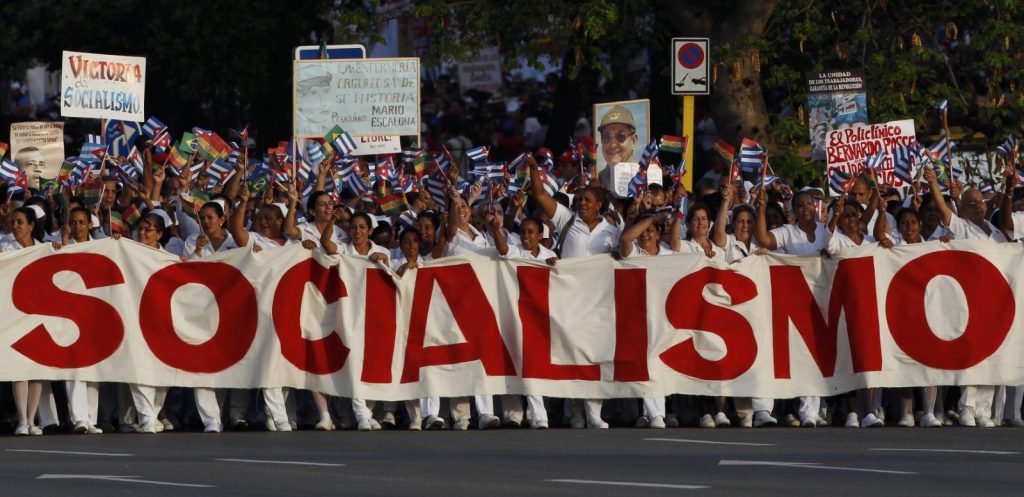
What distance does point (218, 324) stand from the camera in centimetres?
Result: 1537

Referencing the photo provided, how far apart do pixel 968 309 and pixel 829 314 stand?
Answer: 3.14 ft

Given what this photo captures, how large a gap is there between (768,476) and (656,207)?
18.5ft

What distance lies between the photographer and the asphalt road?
11328 millimetres

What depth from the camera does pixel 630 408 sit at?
1566 centimetres

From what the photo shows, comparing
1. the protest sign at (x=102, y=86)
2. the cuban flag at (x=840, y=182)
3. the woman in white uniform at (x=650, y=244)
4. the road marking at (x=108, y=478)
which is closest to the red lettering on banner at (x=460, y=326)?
the woman in white uniform at (x=650, y=244)

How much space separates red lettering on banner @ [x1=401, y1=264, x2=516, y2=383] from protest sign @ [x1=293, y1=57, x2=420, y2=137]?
464 centimetres

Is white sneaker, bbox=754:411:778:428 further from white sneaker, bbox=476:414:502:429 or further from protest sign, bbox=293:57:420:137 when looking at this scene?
protest sign, bbox=293:57:420:137

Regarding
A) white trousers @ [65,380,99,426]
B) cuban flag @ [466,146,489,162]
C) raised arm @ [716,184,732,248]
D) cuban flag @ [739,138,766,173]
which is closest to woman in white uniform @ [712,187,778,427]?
raised arm @ [716,184,732,248]

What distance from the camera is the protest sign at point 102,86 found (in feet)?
66.1

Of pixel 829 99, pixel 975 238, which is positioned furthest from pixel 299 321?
pixel 829 99

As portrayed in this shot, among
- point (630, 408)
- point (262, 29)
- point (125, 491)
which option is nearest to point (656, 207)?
point (630, 408)

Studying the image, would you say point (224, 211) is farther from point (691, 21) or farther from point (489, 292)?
point (691, 21)

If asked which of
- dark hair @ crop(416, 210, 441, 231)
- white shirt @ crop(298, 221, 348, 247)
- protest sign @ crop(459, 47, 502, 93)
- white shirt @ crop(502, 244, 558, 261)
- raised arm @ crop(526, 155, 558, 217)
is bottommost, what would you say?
white shirt @ crop(502, 244, 558, 261)

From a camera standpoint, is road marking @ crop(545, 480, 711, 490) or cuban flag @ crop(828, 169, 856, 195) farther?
cuban flag @ crop(828, 169, 856, 195)
